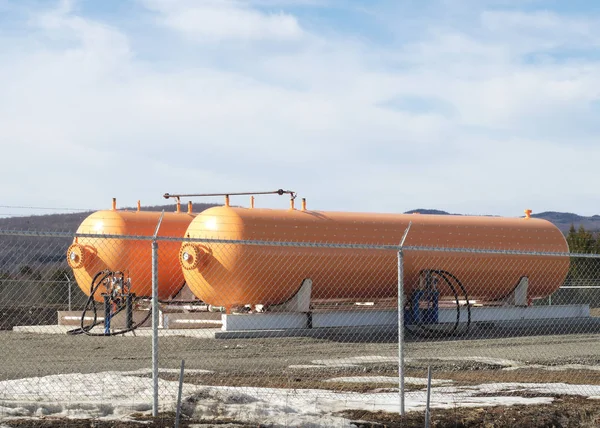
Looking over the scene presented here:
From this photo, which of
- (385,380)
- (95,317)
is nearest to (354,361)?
(385,380)

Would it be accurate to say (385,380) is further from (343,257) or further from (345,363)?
(343,257)

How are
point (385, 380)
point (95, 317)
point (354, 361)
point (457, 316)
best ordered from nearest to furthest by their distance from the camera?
point (385, 380) → point (354, 361) → point (95, 317) → point (457, 316)

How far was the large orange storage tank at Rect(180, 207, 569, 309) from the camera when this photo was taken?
2233 centimetres

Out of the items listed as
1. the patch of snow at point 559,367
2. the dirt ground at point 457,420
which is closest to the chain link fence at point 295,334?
the patch of snow at point 559,367

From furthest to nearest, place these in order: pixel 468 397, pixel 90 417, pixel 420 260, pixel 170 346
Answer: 1. pixel 420 260
2. pixel 170 346
3. pixel 468 397
4. pixel 90 417

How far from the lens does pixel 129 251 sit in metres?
24.2

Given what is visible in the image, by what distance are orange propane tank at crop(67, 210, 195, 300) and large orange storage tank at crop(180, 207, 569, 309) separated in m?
2.02

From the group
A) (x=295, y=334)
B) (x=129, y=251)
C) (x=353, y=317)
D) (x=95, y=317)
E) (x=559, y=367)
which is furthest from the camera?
(x=129, y=251)

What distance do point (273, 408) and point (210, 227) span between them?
41.4 ft

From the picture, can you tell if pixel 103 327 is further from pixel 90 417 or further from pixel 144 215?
pixel 90 417

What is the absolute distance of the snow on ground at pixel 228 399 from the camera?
996cm

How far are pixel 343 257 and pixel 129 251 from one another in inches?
207

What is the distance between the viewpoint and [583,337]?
23.2 metres

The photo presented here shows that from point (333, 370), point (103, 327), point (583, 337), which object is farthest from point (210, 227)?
point (583, 337)
